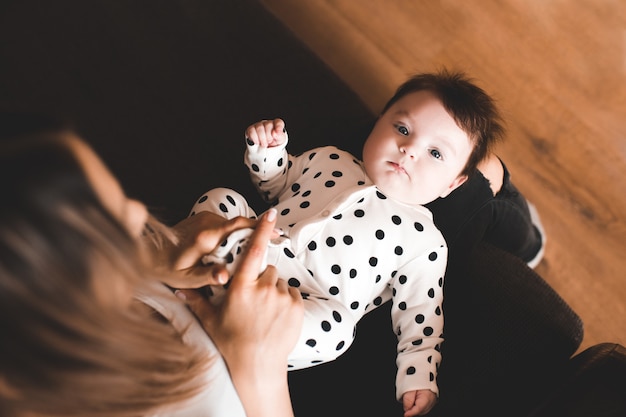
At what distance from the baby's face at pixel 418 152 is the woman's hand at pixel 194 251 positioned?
35cm

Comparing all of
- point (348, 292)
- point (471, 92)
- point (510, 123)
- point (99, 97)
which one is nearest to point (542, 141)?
point (510, 123)

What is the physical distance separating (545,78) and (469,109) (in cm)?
80

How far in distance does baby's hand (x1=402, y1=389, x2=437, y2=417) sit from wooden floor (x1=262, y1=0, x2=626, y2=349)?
2.53ft

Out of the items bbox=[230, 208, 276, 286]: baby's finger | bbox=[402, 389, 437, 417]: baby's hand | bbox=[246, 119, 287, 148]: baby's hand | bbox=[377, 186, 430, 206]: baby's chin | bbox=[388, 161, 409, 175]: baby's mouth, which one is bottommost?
bbox=[402, 389, 437, 417]: baby's hand

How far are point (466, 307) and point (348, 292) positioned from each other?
0.24 metres

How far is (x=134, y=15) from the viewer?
3.92 feet

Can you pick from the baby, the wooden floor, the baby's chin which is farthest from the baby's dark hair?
the wooden floor

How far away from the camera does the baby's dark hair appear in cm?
101

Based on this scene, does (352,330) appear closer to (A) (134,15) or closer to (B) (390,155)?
(B) (390,155)

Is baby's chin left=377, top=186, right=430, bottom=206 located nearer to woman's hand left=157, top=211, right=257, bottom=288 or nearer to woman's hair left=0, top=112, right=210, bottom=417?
woman's hand left=157, top=211, right=257, bottom=288

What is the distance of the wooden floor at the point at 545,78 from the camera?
1509 millimetres

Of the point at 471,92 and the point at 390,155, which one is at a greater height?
the point at 471,92

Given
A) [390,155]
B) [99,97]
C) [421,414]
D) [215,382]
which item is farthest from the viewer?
[99,97]

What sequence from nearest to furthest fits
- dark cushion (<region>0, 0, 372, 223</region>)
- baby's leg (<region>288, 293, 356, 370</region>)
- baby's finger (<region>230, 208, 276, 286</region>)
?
baby's finger (<region>230, 208, 276, 286</region>) → baby's leg (<region>288, 293, 356, 370</region>) → dark cushion (<region>0, 0, 372, 223</region>)
